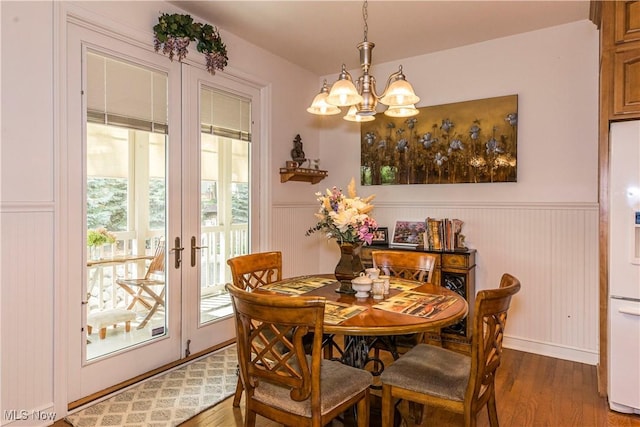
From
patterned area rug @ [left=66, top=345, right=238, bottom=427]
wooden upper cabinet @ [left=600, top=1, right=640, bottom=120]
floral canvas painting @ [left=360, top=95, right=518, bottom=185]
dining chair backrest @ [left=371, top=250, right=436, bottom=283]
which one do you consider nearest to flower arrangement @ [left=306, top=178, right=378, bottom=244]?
dining chair backrest @ [left=371, top=250, right=436, bottom=283]

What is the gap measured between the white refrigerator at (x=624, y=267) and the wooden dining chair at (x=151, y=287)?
316cm

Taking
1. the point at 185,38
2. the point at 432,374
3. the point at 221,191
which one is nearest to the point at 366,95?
the point at 432,374

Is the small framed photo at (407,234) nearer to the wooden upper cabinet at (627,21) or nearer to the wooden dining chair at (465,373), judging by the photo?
the wooden dining chair at (465,373)

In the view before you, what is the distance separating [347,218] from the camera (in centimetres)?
223

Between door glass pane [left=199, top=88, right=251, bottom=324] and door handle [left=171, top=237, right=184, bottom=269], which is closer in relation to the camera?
door handle [left=171, top=237, right=184, bottom=269]

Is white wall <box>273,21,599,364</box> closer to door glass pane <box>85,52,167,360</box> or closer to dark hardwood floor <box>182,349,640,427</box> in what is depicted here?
dark hardwood floor <box>182,349,640,427</box>

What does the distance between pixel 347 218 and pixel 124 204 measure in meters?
1.65

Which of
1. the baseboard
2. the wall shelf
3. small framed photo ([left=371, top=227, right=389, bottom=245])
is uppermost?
the wall shelf

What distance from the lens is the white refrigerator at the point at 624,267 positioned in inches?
95.9

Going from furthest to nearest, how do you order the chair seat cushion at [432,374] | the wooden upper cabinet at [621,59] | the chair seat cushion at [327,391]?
the wooden upper cabinet at [621,59]
the chair seat cushion at [432,374]
the chair seat cushion at [327,391]

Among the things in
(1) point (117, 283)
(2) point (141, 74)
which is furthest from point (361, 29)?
(1) point (117, 283)

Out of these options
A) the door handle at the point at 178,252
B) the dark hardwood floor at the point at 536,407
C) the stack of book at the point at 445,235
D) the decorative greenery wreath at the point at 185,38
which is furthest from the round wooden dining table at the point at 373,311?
the decorative greenery wreath at the point at 185,38

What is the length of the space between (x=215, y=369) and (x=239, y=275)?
924 mm

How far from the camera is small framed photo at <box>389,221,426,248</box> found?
3.98m
